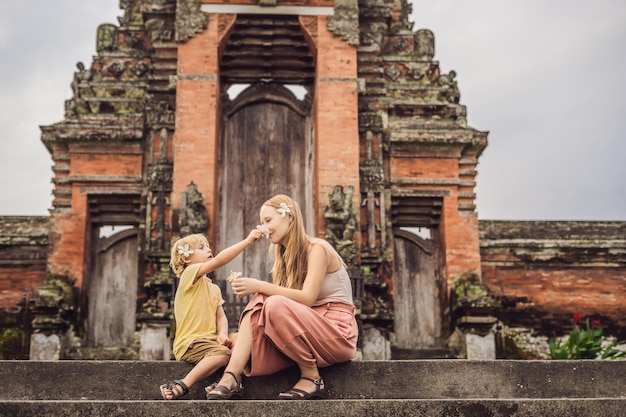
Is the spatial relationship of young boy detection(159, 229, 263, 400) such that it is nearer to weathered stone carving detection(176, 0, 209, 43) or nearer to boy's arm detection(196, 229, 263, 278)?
boy's arm detection(196, 229, 263, 278)

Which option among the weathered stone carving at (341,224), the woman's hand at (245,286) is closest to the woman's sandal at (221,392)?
the woman's hand at (245,286)

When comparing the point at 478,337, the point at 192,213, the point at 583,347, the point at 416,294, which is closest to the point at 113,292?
the point at 192,213

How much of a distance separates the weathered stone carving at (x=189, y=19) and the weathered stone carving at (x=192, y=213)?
9.54 ft

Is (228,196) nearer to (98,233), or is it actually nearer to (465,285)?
(98,233)

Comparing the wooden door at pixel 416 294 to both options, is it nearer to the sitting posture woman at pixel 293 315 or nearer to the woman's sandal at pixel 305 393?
the sitting posture woman at pixel 293 315

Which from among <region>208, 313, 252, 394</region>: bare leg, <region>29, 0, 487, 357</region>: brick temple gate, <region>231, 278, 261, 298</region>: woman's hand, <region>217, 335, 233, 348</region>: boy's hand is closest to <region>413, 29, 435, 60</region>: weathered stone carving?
<region>29, 0, 487, 357</region>: brick temple gate

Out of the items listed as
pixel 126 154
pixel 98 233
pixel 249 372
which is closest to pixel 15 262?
pixel 98 233

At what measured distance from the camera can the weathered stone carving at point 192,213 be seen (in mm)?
13469

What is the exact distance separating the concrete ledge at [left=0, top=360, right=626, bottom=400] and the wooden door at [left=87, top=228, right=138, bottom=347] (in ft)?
29.5

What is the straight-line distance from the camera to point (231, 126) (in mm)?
15492

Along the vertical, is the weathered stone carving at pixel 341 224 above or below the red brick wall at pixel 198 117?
below

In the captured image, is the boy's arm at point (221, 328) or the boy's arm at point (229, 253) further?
the boy's arm at point (221, 328)

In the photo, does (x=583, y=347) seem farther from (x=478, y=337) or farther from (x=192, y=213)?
(x=192, y=213)

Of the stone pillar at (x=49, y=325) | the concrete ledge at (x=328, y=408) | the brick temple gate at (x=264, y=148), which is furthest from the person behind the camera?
the brick temple gate at (x=264, y=148)
